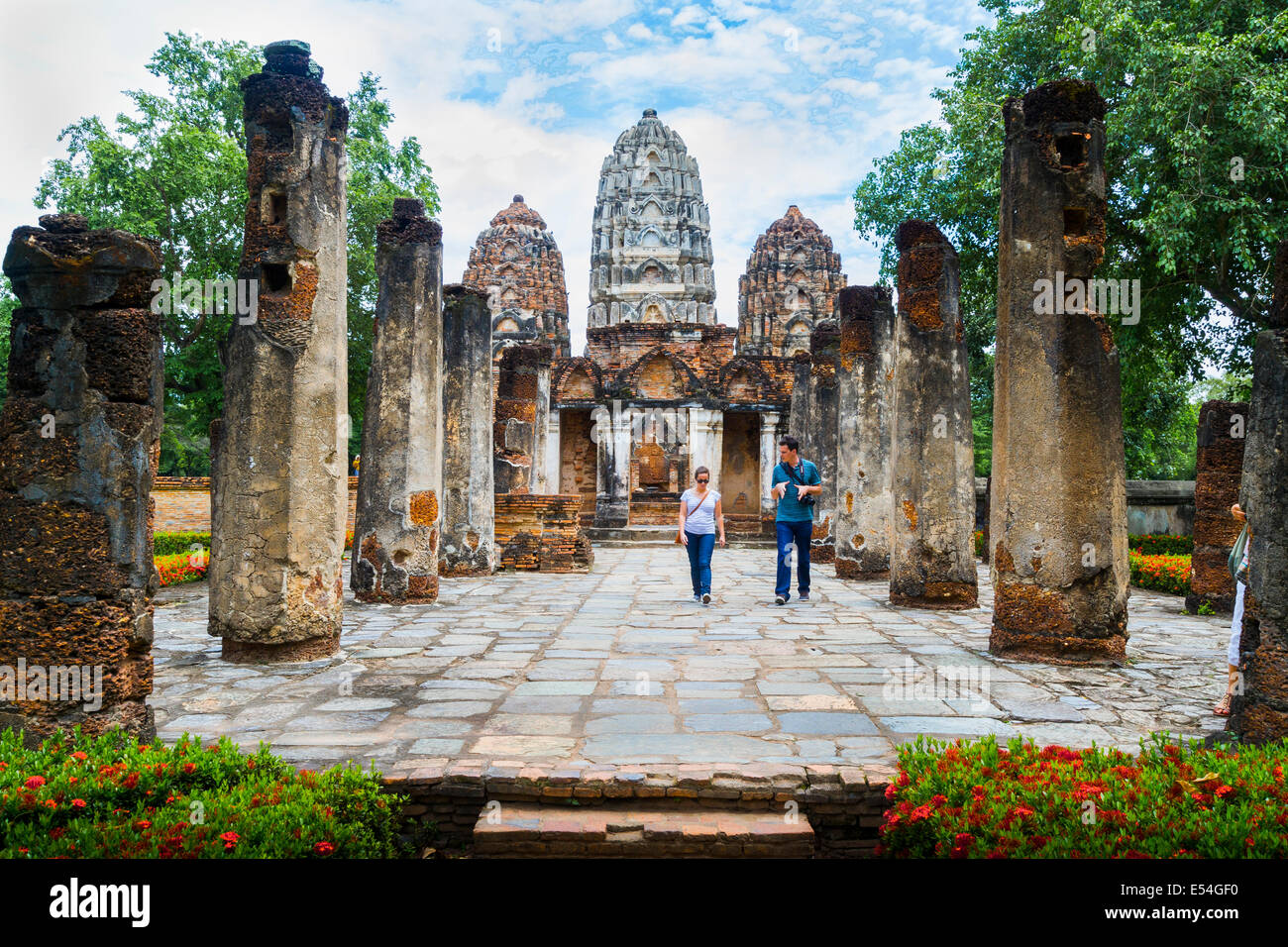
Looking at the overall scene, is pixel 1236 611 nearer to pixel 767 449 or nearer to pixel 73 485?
pixel 73 485

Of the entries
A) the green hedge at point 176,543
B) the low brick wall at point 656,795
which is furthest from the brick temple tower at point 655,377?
the low brick wall at point 656,795

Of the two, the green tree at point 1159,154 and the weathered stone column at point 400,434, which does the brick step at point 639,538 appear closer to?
the green tree at point 1159,154

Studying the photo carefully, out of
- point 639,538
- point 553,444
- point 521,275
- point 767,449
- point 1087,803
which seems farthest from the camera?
point 521,275

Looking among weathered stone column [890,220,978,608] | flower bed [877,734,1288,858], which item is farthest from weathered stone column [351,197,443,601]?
flower bed [877,734,1288,858]

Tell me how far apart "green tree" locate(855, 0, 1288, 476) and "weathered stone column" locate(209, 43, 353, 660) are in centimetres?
667

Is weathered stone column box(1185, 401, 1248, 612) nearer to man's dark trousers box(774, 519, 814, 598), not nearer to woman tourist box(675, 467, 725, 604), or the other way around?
man's dark trousers box(774, 519, 814, 598)

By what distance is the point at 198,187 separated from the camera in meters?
20.2

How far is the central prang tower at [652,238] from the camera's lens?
116 feet

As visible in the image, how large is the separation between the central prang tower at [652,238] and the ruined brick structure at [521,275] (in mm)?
1748

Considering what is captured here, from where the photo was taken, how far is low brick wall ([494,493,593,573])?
1322 cm

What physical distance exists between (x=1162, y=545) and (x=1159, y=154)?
613cm

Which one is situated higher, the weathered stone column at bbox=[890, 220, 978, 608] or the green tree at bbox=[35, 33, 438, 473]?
the green tree at bbox=[35, 33, 438, 473]

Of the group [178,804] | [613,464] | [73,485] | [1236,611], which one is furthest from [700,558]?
[613,464]

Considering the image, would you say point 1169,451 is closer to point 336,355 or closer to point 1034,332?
point 1034,332
